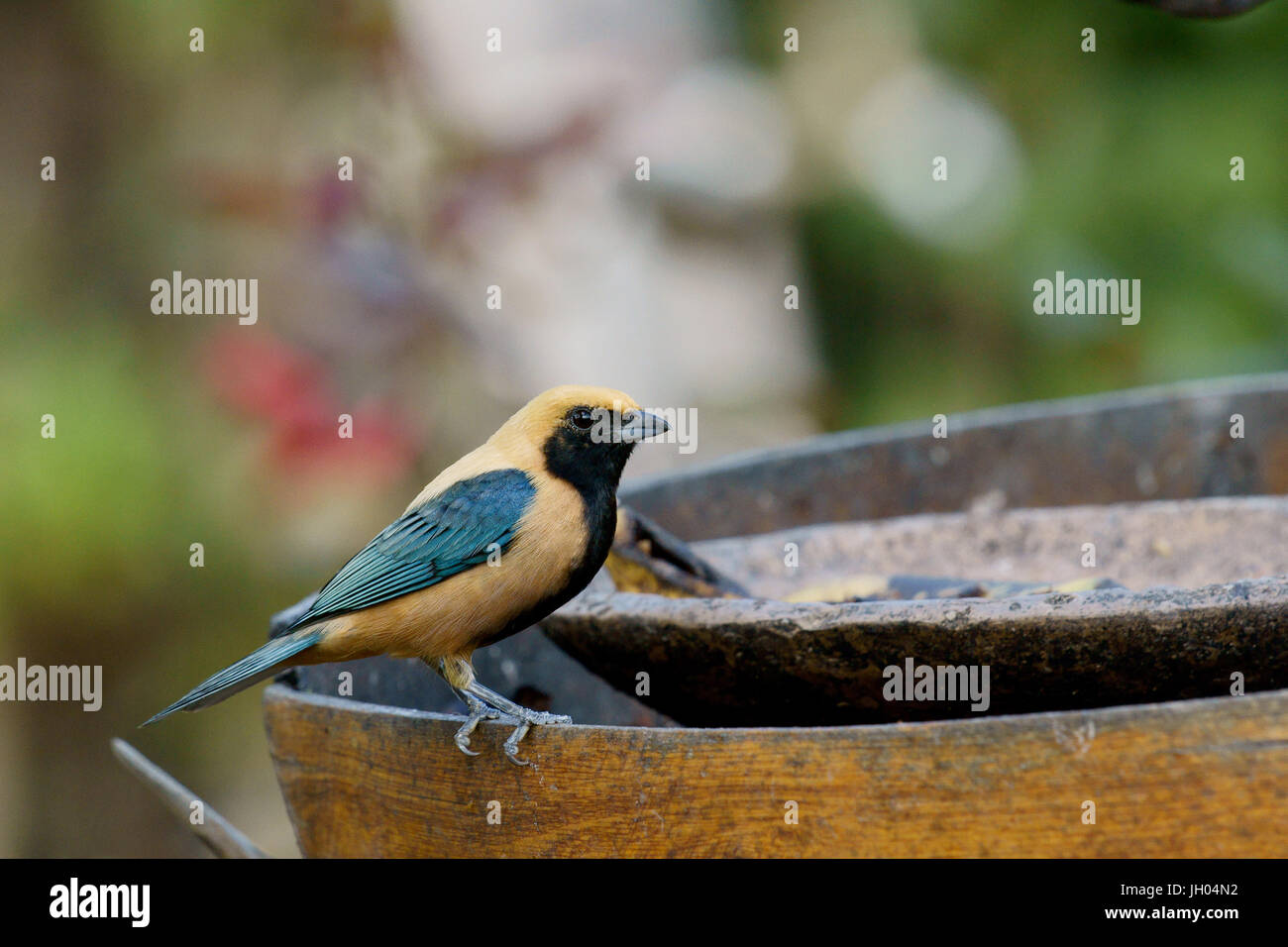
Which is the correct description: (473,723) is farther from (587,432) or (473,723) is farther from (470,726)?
(587,432)

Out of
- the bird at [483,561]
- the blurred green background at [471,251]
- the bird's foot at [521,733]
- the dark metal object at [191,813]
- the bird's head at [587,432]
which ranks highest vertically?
the blurred green background at [471,251]

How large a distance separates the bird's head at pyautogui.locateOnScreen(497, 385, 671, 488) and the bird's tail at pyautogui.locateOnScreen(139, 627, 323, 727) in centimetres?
44

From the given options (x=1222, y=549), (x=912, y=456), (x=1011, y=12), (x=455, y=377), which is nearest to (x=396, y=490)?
(x=455, y=377)

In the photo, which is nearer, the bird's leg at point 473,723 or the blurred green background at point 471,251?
the bird's leg at point 473,723

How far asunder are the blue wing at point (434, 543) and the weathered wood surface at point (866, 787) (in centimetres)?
19

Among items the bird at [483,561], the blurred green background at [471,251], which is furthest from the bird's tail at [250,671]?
the blurred green background at [471,251]

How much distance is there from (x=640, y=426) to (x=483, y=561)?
1.02 ft

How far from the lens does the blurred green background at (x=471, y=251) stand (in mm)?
3750

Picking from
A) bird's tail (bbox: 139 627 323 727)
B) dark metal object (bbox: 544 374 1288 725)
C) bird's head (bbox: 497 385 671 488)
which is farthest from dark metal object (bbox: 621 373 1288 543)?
bird's tail (bbox: 139 627 323 727)

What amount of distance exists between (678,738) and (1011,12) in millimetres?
Answer: 3644

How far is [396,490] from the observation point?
3957 mm

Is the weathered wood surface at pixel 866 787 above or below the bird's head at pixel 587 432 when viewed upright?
below

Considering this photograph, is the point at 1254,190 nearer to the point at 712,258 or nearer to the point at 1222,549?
the point at 712,258

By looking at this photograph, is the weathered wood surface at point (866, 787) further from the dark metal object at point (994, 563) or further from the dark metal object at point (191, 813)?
the dark metal object at point (191, 813)
